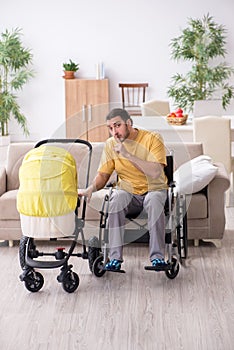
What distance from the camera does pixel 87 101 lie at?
32.0ft

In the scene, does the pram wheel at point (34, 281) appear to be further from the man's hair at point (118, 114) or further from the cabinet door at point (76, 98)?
the cabinet door at point (76, 98)

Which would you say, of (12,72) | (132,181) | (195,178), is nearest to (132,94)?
(12,72)

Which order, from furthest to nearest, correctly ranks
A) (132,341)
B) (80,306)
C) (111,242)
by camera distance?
(111,242)
(80,306)
(132,341)

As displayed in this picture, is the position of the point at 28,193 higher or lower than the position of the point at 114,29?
lower

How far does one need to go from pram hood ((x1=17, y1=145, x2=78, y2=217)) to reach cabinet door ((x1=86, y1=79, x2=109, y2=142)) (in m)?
5.51

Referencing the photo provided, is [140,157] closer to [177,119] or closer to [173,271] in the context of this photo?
[173,271]

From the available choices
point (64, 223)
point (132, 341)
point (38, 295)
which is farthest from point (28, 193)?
point (132, 341)

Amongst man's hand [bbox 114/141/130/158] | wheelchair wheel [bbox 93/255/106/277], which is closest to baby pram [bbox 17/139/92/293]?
wheelchair wheel [bbox 93/255/106/277]

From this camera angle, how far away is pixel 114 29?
9.94 metres

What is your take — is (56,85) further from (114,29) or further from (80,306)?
(80,306)

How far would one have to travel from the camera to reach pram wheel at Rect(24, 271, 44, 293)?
13.3ft

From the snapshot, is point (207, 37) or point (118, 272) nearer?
point (118, 272)

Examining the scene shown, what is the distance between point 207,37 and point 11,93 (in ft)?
9.03

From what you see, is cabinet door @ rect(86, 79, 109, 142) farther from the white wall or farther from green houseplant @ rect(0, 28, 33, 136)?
green houseplant @ rect(0, 28, 33, 136)
